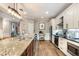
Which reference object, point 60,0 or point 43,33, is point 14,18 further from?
point 43,33

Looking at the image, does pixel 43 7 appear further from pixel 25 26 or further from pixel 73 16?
pixel 73 16

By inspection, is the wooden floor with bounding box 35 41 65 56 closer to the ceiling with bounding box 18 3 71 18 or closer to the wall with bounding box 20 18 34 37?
the wall with bounding box 20 18 34 37

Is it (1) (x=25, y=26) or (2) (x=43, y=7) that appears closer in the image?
(2) (x=43, y=7)

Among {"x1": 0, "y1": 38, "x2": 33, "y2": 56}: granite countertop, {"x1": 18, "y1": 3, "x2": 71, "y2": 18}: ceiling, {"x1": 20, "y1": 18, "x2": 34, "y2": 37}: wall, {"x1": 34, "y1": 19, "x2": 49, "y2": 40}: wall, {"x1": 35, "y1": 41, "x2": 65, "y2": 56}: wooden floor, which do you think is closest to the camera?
{"x1": 0, "y1": 38, "x2": 33, "y2": 56}: granite countertop

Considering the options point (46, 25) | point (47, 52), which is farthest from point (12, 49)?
point (46, 25)

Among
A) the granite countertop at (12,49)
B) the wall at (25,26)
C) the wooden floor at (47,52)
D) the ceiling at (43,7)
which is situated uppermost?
the ceiling at (43,7)

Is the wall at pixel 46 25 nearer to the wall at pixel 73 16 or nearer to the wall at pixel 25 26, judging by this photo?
the wall at pixel 25 26

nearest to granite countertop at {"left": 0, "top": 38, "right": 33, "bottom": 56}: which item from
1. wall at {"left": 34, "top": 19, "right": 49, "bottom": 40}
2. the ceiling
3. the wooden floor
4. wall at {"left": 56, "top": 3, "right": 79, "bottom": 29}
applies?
wall at {"left": 56, "top": 3, "right": 79, "bottom": 29}

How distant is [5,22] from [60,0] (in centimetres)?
233

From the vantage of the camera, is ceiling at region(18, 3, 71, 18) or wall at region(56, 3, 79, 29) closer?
wall at region(56, 3, 79, 29)

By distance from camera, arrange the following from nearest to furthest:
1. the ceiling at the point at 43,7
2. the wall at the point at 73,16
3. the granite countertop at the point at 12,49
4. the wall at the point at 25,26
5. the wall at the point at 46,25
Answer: the granite countertop at the point at 12,49
the wall at the point at 73,16
the ceiling at the point at 43,7
the wall at the point at 25,26
the wall at the point at 46,25

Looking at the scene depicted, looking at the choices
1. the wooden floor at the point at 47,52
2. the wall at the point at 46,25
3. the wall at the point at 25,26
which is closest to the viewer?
the wooden floor at the point at 47,52

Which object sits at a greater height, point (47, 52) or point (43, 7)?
point (43, 7)

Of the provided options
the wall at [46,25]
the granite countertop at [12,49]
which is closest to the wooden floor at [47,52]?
the granite countertop at [12,49]
